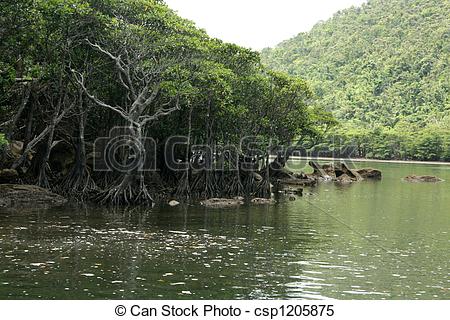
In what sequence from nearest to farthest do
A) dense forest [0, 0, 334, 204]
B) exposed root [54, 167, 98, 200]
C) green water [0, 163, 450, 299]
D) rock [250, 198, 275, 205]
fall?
green water [0, 163, 450, 299] → dense forest [0, 0, 334, 204] → exposed root [54, 167, 98, 200] → rock [250, 198, 275, 205]

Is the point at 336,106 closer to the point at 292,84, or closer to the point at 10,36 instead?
the point at 292,84

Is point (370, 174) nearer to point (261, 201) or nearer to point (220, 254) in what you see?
point (261, 201)

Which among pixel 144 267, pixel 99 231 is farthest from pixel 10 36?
pixel 144 267

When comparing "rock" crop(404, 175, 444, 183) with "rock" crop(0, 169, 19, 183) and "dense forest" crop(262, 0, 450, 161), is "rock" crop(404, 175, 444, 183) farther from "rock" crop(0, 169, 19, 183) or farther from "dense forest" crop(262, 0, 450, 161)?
"rock" crop(0, 169, 19, 183)

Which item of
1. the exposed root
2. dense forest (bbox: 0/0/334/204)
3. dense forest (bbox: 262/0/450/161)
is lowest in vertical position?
the exposed root

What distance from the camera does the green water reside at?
40.7 feet

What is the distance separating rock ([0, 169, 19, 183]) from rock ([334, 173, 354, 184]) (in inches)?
1300

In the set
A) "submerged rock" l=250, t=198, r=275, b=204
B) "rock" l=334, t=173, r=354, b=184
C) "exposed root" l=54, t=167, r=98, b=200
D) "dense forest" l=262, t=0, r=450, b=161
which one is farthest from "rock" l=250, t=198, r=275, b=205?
"dense forest" l=262, t=0, r=450, b=161

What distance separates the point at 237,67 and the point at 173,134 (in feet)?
18.5

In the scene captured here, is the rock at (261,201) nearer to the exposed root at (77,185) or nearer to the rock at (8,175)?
the exposed root at (77,185)

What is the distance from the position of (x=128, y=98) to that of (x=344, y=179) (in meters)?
30.5

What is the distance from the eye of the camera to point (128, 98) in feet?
97.3

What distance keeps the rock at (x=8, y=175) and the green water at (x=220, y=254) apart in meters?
4.69

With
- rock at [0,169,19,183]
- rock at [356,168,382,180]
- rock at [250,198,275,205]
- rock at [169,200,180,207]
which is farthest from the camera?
rock at [356,168,382,180]
